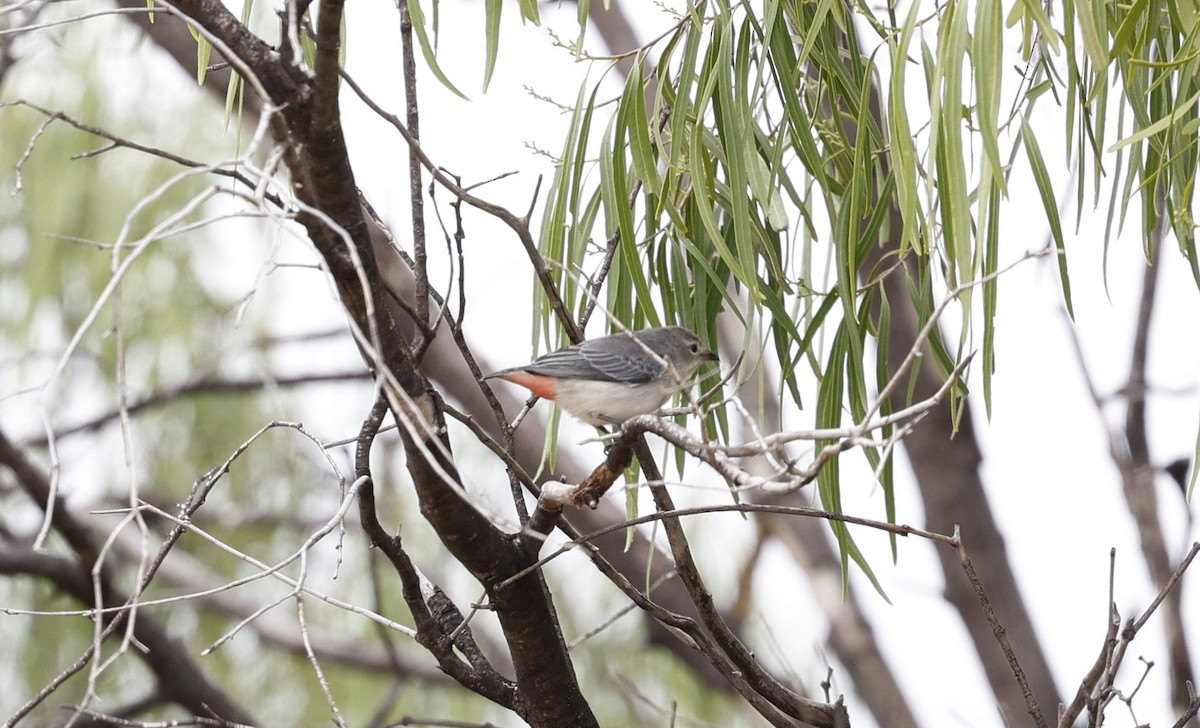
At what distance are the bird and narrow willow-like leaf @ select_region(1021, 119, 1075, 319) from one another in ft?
1.92

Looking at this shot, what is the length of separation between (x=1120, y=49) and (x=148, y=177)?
11.8ft

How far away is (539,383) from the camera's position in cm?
206

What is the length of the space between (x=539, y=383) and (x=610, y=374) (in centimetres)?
13

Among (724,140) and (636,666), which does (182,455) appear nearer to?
(636,666)

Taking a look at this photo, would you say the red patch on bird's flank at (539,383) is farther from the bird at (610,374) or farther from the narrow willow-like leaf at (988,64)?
the narrow willow-like leaf at (988,64)

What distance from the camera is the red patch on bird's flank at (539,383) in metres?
2.05

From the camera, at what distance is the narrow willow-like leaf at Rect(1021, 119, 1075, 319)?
1.57 metres

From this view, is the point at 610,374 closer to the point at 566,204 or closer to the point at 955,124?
the point at 566,204

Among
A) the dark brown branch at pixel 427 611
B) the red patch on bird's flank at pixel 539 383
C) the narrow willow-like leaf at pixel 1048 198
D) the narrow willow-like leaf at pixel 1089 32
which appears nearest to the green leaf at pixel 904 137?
the narrow willow-like leaf at pixel 1089 32

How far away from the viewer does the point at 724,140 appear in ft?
5.34

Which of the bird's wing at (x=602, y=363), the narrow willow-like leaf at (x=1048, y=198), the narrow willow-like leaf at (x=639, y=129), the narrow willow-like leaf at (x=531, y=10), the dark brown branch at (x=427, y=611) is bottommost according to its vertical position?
the dark brown branch at (x=427, y=611)

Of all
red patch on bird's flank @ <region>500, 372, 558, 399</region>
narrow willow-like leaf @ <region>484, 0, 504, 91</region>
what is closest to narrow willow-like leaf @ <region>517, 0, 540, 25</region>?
narrow willow-like leaf @ <region>484, 0, 504, 91</region>

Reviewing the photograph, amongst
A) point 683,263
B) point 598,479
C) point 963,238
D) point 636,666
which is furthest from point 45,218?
point 963,238

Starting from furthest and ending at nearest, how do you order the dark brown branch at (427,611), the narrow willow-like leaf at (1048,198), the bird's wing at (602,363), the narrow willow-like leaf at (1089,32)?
the bird's wing at (602,363)
the narrow willow-like leaf at (1048,198)
the dark brown branch at (427,611)
the narrow willow-like leaf at (1089,32)
